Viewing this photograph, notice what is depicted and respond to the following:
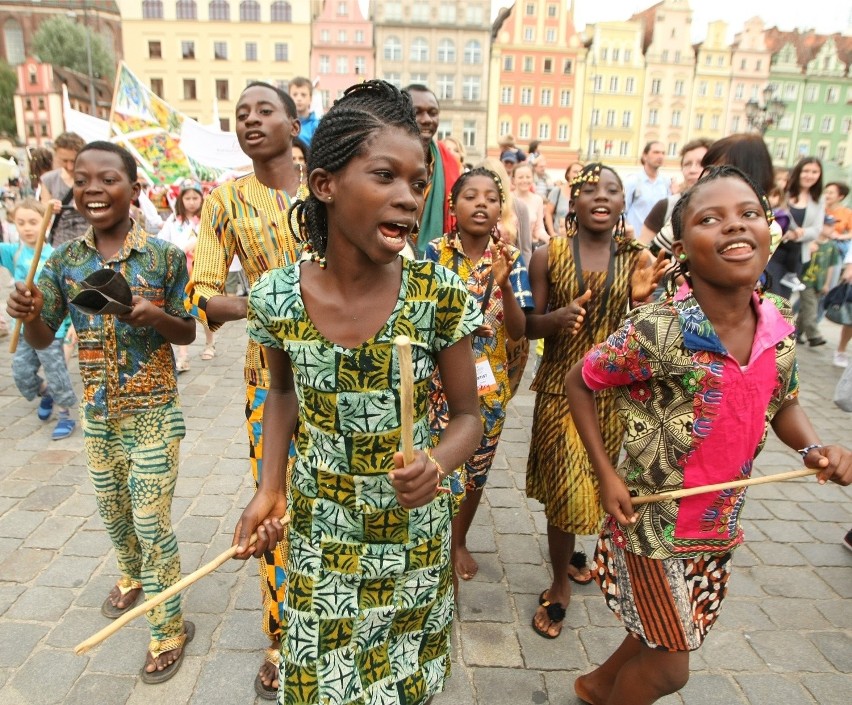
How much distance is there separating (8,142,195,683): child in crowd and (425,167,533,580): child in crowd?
124 centimetres

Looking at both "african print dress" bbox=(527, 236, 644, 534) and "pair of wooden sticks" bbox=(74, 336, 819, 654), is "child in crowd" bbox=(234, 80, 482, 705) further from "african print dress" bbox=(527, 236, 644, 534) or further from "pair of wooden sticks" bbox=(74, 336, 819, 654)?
"african print dress" bbox=(527, 236, 644, 534)

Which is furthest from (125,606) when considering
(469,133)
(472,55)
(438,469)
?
(472,55)

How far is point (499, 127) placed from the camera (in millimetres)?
54125

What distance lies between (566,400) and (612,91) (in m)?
57.8

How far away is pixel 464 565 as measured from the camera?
3541 mm

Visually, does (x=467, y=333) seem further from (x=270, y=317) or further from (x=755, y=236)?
(x=755, y=236)

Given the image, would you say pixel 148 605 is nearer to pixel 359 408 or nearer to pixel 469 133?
pixel 359 408

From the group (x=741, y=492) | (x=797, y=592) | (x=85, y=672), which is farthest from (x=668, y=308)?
(x=85, y=672)

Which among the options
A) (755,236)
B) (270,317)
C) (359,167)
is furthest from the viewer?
(755,236)

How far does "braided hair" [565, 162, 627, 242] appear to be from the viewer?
308 centimetres

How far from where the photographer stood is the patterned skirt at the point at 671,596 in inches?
83.0

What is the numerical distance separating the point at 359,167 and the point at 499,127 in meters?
56.2

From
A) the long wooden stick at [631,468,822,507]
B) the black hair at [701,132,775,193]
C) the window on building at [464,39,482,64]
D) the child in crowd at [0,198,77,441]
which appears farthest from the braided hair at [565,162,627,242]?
the window on building at [464,39,482,64]

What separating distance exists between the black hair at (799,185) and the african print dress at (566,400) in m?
5.48
